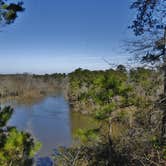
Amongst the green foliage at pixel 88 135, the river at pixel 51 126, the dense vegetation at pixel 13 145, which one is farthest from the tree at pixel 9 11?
the river at pixel 51 126

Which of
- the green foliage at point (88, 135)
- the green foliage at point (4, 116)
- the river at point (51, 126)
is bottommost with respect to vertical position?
the river at point (51, 126)

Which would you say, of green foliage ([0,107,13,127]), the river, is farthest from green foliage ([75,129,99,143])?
green foliage ([0,107,13,127])

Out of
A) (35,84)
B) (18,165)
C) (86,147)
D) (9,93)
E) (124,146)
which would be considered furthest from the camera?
(35,84)

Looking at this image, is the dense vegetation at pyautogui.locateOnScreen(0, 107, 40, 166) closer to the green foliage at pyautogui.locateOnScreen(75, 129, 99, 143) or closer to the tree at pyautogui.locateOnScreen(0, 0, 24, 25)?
the tree at pyautogui.locateOnScreen(0, 0, 24, 25)

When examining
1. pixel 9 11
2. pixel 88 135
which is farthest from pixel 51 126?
pixel 9 11

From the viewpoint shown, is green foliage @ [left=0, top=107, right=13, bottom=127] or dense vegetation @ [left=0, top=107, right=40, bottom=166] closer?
dense vegetation @ [left=0, top=107, right=40, bottom=166]

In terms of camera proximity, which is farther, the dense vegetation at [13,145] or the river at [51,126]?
the river at [51,126]

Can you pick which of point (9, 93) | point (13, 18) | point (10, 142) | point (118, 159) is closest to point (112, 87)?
point (118, 159)

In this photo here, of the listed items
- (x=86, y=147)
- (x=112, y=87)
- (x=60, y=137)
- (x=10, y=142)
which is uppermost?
(x=112, y=87)

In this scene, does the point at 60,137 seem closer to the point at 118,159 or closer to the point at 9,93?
the point at 118,159

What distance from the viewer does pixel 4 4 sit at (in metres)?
6.65

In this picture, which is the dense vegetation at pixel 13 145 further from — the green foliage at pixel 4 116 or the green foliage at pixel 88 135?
the green foliage at pixel 88 135

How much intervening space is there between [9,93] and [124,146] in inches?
2302

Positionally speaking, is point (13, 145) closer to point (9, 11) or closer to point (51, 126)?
point (9, 11)
